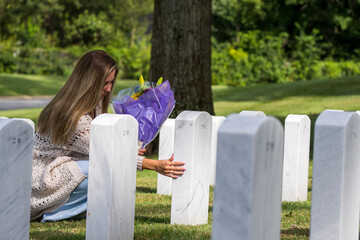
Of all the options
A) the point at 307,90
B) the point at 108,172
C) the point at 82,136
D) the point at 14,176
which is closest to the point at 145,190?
the point at 82,136

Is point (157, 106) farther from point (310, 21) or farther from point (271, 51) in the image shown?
point (310, 21)

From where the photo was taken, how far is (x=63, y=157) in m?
4.10

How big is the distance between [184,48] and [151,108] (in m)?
4.31

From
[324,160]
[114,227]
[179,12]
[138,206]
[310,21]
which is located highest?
[310,21]

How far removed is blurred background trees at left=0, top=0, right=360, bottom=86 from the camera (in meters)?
26.9

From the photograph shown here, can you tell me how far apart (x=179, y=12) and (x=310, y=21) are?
24449mm

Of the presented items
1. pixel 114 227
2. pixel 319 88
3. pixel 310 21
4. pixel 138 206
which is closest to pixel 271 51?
pixel 310 21

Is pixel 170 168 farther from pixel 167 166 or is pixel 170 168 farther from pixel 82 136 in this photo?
pixel 82 136

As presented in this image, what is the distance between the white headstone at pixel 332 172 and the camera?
278 cm

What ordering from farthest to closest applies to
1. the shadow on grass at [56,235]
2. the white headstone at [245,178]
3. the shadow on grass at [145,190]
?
the shadow on grass at [145,190] → the shadow on grass at [56,235] → the white headstone at [245,178]

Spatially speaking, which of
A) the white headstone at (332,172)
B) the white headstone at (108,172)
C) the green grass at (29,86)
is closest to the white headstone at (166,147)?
the white headstone at (108,172)

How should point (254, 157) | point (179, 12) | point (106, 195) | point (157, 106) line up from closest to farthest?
point (254, 157)
point (106, 195)
point (157, 106)
point (179, 12)

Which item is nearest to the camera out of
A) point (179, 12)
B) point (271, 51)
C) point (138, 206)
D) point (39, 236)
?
point (39, 236)

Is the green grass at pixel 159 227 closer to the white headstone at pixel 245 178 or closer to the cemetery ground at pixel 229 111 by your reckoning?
the cemetery ground at pixel 229 111
